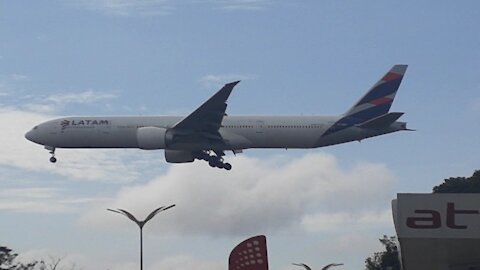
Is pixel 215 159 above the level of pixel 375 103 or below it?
below

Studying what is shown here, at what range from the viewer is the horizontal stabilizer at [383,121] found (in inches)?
2992

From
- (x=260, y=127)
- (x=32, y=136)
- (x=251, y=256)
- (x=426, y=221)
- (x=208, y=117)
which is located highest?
(x=32, y=136)

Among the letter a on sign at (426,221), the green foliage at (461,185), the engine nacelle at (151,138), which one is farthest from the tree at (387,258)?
the letter a on sign at (426,221)

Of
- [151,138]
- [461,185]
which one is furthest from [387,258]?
[151,138]

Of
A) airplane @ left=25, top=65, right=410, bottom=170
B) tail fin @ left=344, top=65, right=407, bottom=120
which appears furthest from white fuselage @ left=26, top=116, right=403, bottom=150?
tail fin @ left=344, top=65, right=407, bottom=120

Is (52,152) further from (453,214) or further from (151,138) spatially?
(453,214)

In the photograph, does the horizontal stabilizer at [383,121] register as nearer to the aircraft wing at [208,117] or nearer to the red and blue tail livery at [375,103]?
the red and blue tail livery at [375,103]

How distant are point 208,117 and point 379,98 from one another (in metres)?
15.7

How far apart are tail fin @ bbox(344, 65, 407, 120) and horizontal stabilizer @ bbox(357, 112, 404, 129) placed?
103 inches

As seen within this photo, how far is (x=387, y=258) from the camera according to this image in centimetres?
10544

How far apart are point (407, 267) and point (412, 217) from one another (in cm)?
336

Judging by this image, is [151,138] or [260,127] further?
[260,127]

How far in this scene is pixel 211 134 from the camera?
81625 mm

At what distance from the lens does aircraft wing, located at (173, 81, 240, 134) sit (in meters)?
80.0
